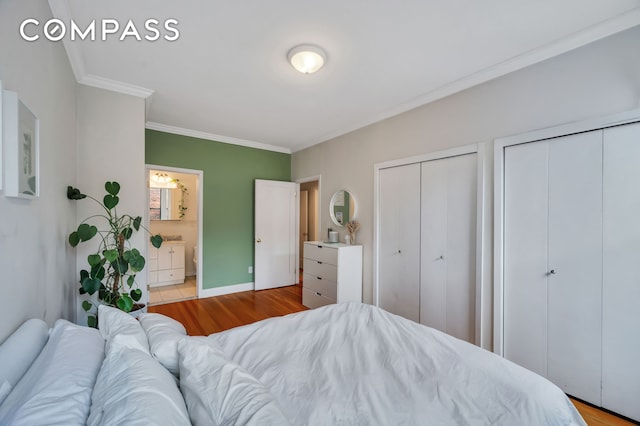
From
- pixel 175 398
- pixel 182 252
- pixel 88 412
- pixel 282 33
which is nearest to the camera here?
pixel 88 412

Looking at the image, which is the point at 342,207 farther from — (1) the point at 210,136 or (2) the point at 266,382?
(2) the point at 266,382

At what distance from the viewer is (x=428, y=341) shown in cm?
150

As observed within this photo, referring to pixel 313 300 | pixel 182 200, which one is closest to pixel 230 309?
pixel 313 300

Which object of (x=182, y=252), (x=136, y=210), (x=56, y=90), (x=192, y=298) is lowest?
(x=192, y=298)

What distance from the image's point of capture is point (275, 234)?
480cm

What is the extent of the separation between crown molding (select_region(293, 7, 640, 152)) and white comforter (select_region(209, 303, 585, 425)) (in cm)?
218

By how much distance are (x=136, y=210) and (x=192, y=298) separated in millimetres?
1958

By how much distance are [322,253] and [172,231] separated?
353cm

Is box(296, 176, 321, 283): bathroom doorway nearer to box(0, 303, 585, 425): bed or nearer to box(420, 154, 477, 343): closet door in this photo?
box(420, 154, 477, 343): closet door

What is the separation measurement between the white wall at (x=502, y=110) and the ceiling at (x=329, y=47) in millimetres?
111

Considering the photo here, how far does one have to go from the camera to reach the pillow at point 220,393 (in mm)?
868

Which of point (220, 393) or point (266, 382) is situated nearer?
point (220, 393)

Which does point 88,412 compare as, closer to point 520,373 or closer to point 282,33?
point 520,373

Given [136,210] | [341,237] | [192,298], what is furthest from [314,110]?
[192,298]
